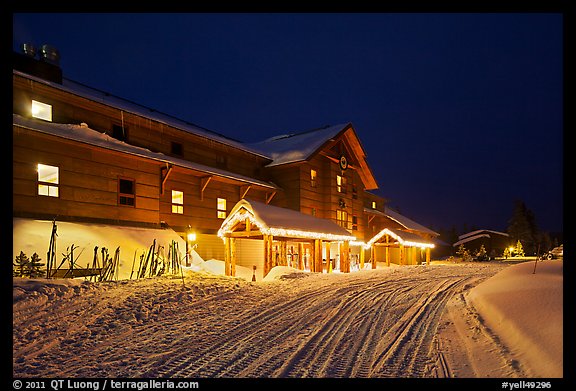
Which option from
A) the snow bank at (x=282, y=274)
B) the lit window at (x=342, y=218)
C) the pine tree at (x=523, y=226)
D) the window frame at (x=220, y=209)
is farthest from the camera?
the pine tree at (x=523, y=226)

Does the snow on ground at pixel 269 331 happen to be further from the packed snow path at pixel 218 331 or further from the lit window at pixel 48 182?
the lit window at pixel 48 182

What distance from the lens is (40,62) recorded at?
65.2 ft

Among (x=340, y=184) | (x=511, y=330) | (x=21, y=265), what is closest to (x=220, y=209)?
(x=340, y=184)

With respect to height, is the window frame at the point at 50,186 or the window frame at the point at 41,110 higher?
the window frame at the point at 41,110

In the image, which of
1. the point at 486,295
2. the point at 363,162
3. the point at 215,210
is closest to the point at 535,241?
the point at 363,162

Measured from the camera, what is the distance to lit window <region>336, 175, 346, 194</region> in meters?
34.8

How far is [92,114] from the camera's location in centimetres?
1972

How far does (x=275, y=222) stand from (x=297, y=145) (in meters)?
15.2

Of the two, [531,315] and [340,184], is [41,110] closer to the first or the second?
[531,315]

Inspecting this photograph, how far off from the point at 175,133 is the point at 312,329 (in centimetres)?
1855

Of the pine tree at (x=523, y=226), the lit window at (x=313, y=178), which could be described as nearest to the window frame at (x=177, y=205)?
the lit window at (x=313, y=178)

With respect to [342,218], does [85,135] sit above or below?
above

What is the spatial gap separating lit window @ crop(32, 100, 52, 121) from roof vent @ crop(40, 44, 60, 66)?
446 cm

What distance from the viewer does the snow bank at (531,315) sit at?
580 centimetres
